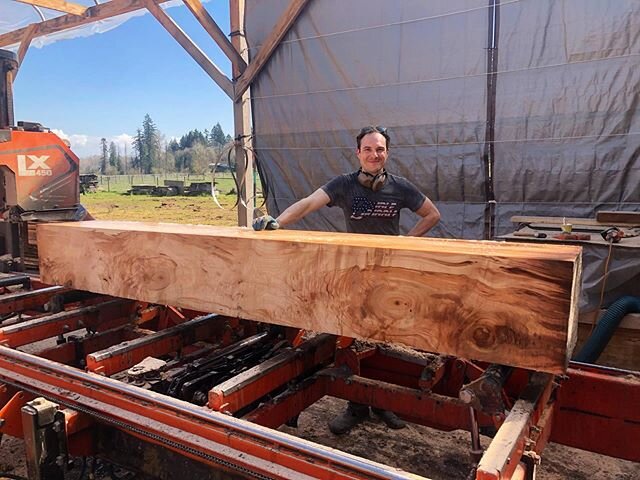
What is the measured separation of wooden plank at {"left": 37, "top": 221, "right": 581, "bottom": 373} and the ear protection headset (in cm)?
117

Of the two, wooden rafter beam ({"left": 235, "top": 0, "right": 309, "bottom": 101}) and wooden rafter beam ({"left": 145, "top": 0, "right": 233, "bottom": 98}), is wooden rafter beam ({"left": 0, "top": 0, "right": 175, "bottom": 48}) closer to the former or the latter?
wooden rafter beam ({"left": 145, "top": 0, "right": 233, "bottom": 98})

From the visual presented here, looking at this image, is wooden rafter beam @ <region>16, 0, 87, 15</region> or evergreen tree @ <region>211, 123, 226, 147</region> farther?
evergreen tree @ <region>211, 123, 226, 147</region>

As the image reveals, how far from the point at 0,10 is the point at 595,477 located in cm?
1197

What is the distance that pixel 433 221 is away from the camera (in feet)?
11.4

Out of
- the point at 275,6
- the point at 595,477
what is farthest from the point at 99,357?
the point at 275,6

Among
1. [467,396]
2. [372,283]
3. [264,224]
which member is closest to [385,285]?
[372,283]

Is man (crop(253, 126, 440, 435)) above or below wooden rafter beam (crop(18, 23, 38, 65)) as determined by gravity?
below

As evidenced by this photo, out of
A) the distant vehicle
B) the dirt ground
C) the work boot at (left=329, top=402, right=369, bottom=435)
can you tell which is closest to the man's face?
the work boot at (left=329, top=402, right=369, bottom=435)

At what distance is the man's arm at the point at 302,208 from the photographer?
2994 millimetres

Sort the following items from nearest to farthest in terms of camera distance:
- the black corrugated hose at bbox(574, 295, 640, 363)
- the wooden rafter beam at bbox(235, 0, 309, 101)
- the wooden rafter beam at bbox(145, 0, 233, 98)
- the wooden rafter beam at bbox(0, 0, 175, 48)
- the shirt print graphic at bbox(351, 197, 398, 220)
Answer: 1. the shirt print graphic at bbox(351, 197, 398, 220)
2. the black corrugated hose at bbox(574, 295, 640, 363)
3. the wooden rafter beam at bbox(235, 0, 309, 101)
4. the wooden rafter beam at bbox(145, 0, 233, 98)
5. the wooden rafter beam at bbox(0, 0, 175, 48)

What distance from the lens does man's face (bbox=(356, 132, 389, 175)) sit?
3.29 m

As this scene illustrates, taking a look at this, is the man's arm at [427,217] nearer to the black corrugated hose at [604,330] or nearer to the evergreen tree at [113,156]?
the black corrugated hose at [604,330]

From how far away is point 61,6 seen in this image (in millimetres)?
8344

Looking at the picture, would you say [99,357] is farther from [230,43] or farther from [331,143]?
[230,43]
